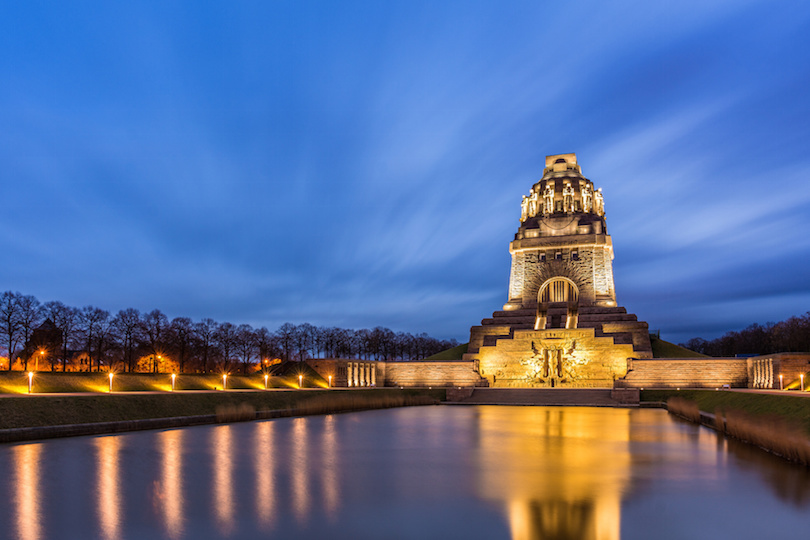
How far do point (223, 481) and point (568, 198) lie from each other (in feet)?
176

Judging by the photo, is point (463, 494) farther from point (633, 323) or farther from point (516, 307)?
point (516, 307)

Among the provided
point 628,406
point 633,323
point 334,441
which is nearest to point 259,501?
point 334,441

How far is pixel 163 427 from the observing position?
66.5 ft

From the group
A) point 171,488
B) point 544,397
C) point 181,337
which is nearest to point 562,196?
point 544,397

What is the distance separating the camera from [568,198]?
59438 mm

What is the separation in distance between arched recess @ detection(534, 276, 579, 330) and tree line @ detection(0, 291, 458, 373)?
73.0 feet

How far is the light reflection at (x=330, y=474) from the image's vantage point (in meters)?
8.76

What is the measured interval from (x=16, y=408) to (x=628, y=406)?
28761 mm

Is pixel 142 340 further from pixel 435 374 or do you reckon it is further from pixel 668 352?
pixel 668 352

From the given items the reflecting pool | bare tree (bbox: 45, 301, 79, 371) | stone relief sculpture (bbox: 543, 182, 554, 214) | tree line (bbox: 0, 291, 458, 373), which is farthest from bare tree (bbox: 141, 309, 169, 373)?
stone relief sculpture (bbox: 543, 182, 554, 214)

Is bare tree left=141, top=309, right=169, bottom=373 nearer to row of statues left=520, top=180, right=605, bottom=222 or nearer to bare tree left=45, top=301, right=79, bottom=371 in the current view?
bare tree left=45, top=301, right=79, bottom=371

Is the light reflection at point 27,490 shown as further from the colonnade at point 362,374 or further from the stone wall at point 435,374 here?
the stone wall at point 435,374

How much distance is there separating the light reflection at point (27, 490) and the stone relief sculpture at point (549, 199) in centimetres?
5168

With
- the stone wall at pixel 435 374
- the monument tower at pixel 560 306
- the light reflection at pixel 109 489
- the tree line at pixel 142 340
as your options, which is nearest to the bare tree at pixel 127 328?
the tree line at pixel 142 340
